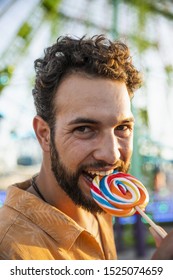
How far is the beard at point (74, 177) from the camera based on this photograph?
119 cm

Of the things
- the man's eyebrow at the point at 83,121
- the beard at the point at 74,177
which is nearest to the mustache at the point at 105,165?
the beard at the point at 74,177

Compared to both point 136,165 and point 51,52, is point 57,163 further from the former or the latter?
point 136,165

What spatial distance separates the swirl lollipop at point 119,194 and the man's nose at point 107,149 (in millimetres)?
93

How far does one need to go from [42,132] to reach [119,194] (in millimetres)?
282

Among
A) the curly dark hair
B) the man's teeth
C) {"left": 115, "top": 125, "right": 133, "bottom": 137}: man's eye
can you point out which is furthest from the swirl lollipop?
the curly dark hair

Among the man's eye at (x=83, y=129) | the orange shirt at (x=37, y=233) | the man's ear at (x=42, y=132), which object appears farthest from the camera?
the man's ear at (x=42, y=132)

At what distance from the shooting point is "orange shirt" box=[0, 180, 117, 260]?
3.45 feet

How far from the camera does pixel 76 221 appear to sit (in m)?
1.31

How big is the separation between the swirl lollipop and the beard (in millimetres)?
22

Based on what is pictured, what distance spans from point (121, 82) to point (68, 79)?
0.14m

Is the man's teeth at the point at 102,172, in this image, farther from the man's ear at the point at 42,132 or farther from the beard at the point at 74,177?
the man's ear at the point at 42,132

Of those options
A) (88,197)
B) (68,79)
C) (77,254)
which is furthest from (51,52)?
(77,254)

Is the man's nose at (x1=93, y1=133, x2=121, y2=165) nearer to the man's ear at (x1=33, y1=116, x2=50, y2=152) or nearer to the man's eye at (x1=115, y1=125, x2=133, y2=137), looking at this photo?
the man's eye at (x1=115, y1=125, x2=133, y2=137)

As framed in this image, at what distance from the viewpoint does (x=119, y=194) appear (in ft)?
4.24
